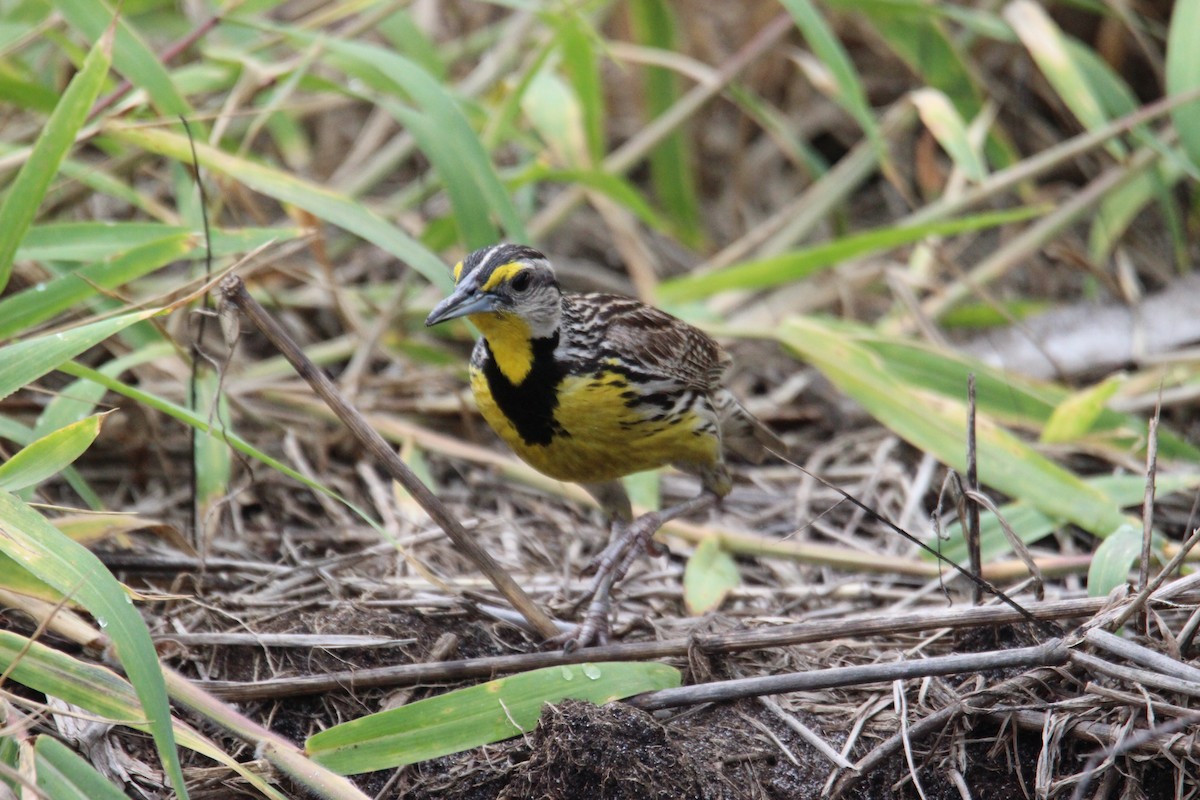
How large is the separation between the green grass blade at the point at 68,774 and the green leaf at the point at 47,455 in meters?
0.52

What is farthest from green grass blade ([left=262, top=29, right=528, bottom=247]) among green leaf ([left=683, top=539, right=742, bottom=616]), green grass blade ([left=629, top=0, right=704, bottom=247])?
green grass blade ([left=629, top=0, right=704, bottom=247])

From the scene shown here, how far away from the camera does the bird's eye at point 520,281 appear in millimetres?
3169

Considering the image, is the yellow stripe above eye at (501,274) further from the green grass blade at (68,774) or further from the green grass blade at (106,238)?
the green grass blade at (68,774)

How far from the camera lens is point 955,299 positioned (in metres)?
5.28

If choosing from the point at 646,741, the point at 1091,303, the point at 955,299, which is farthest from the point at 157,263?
the point at 1091,303

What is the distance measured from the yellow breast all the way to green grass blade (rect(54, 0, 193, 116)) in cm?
115

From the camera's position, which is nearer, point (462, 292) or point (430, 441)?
point (462, 292)

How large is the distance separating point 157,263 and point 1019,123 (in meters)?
4.39

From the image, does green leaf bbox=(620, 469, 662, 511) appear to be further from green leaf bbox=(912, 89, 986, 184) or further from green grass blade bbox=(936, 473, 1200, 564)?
green leaf bbox=(912, 89, 986, 184)

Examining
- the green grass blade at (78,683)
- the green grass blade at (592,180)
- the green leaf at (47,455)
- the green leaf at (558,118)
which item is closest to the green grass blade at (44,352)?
the green leaf at (47,455)

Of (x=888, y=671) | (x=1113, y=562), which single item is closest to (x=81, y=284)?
(x=888, y=671)

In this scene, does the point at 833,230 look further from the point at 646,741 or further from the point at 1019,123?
the point at 646,741

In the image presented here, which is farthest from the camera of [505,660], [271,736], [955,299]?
[955,299]

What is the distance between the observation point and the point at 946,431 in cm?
398
